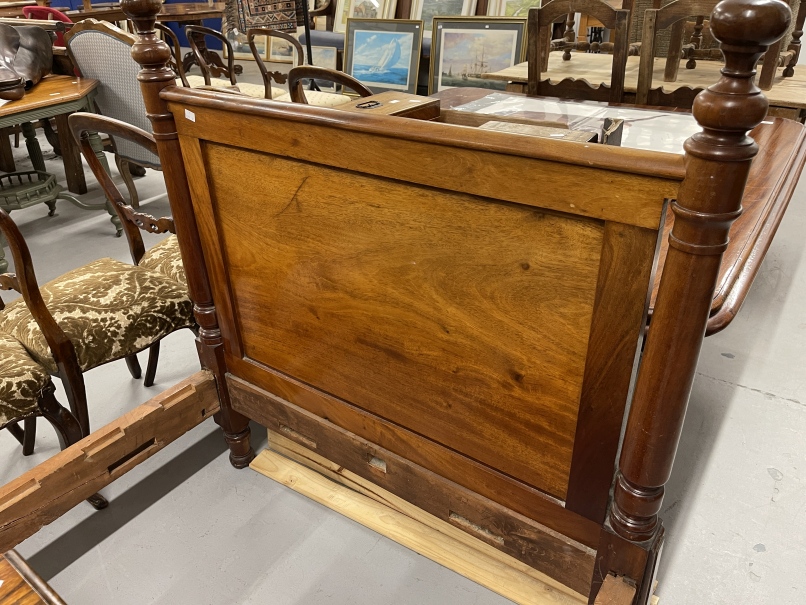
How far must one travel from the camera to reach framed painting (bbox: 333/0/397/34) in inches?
226

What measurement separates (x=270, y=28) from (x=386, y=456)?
366 centimetres

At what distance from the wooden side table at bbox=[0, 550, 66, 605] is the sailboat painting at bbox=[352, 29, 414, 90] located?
451 cm

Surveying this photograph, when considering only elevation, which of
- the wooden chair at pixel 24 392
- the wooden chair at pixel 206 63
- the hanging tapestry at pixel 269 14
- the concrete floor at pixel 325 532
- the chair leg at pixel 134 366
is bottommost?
the concrete floor at pixel 325 532

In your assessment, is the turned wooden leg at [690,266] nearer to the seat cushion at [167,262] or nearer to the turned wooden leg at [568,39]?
the seat cushion at [167,262]

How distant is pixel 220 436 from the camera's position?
74.4 inches

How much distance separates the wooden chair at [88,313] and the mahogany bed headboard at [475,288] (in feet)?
0.79

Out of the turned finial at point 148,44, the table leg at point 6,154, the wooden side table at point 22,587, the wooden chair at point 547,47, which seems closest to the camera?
the wooden side table at point 22,587

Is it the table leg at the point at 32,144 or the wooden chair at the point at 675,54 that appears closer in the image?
the wooden chair at the point at 675,54

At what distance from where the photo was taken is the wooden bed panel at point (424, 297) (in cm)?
95

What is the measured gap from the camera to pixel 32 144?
11.6 ft

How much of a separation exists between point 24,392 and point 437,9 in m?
5.02

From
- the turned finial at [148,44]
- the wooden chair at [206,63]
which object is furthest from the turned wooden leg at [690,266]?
the wooden chair at [206,63]

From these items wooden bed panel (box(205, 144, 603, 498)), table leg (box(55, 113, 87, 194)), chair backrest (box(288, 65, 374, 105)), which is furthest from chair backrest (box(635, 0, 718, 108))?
table leg (box(55, 113, 87, 194))

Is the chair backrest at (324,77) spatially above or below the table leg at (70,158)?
above
